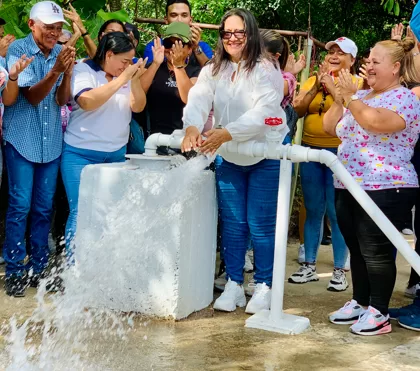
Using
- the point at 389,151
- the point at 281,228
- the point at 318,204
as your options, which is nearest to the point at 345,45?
the point at 318,204

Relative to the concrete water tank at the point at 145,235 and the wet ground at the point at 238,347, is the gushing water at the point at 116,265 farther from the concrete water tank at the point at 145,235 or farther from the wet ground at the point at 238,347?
the wet ground at the point at 238,347

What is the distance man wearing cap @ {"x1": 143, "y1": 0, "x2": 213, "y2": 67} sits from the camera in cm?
557

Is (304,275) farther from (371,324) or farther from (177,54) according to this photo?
(177,54)

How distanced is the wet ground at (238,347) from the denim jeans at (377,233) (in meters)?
0.30

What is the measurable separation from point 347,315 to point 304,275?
111 centimetres

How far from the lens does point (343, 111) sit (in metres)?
4.64

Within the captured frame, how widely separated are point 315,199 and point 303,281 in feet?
2.12

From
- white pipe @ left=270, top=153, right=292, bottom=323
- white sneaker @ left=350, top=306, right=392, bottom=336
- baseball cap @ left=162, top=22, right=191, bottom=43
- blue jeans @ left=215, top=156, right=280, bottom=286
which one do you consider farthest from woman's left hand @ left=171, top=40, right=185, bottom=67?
white sneaker @ left=350, top=306, right=392, bottom=336

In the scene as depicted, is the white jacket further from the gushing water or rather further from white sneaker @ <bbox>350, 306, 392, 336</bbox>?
white sneaker @ <bbox>350, 306, 392, 336</bbox>

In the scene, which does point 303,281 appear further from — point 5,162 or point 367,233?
point 5,162

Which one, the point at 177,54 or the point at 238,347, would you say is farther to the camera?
the point at 177,54

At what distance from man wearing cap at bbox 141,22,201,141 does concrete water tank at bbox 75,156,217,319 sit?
0.83 meters

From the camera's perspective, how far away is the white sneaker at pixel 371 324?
14.1 ft

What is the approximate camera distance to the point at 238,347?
4031 mm
